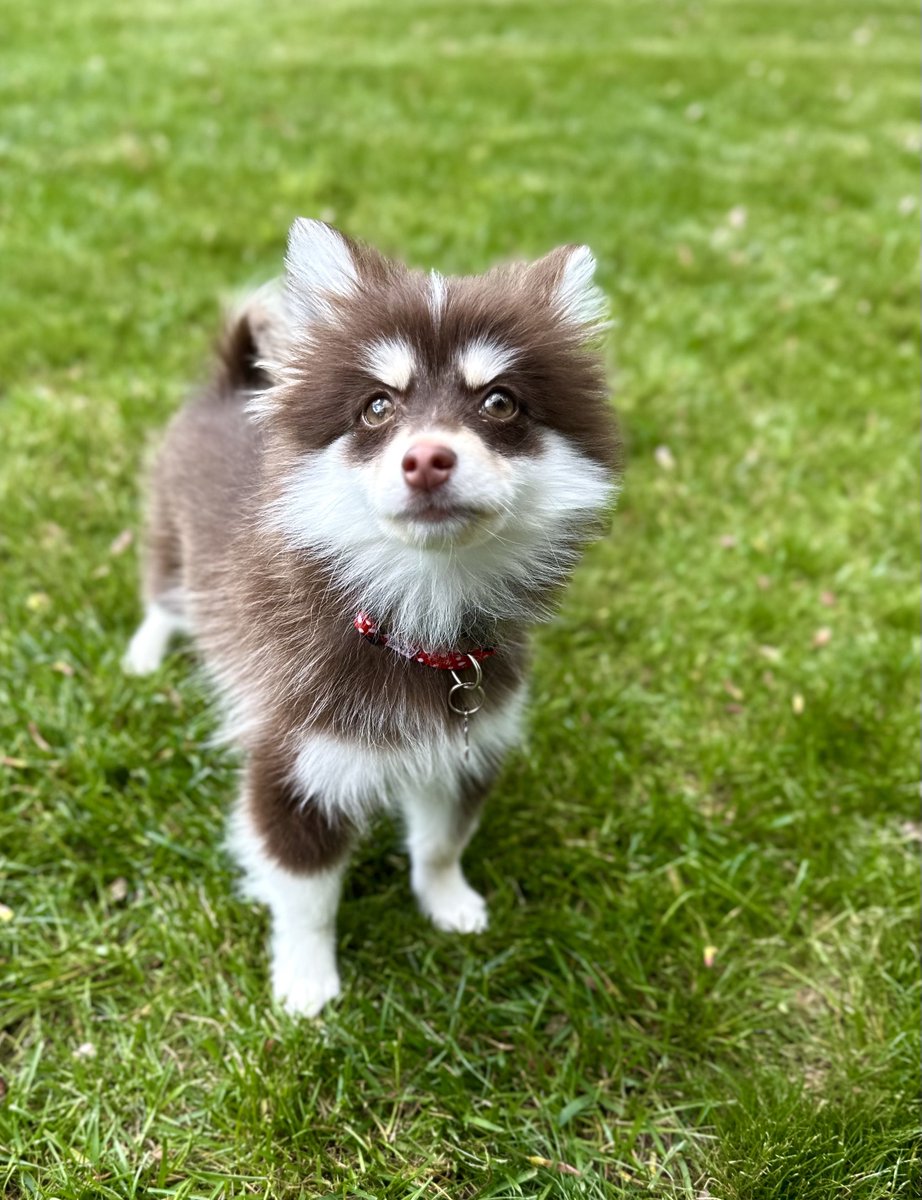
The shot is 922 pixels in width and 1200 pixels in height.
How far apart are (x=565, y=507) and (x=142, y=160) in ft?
22.2

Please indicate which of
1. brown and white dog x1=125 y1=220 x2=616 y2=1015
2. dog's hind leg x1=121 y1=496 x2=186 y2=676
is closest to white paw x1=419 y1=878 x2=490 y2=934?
brown and white dog x1=125 y1=220 x2=616 y2=1015

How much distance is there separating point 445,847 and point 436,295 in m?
1.70

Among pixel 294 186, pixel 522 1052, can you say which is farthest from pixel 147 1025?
pixel 294 186

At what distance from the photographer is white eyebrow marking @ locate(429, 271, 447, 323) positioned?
2082 mm

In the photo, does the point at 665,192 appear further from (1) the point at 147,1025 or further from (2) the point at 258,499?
(1) the point at 147,1025

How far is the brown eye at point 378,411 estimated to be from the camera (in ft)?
6.87

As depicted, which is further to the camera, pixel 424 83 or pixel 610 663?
pixel 424 83

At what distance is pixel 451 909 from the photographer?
310 centimetres

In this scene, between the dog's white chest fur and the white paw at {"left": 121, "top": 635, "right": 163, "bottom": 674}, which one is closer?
the dog's white chest fur

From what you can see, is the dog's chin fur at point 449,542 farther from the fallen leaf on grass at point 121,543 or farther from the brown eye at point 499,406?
the fallen leaf on grass at point 121,543

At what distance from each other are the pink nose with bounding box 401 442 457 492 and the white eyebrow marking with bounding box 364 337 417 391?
252 mm

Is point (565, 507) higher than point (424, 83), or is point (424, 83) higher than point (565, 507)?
point (424, 83)

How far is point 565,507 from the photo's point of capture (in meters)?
2.21

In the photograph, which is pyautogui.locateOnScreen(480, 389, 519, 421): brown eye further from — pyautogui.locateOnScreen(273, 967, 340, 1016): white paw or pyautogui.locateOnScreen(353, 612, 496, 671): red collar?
pyautogui.locateOnScreen(273, 967, 340, 1016): white paw
